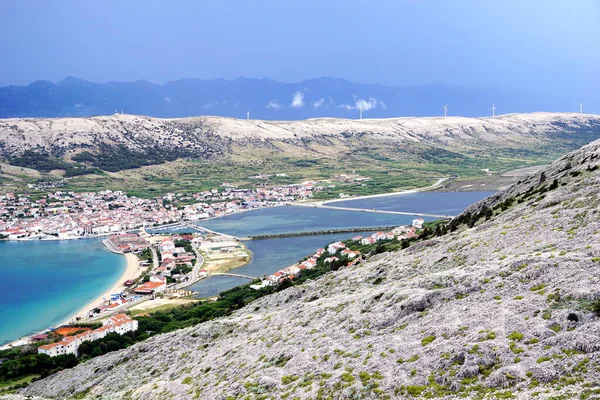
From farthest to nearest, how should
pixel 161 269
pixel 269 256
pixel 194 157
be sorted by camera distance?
pixel 194 157, pixel 269 256, pixel 161 269

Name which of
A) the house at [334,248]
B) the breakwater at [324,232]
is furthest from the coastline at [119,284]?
the house at [334,248]

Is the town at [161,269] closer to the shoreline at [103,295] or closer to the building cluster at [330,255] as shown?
the building cluster at [330,255]

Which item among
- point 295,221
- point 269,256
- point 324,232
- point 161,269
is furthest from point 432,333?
point 295,221

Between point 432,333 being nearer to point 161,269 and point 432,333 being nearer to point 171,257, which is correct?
point 161,269

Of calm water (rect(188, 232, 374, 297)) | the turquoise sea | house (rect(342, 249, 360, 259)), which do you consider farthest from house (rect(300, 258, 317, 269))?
the turquoise sea

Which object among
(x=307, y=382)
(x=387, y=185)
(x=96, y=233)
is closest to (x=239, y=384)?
(x=307, y=382)

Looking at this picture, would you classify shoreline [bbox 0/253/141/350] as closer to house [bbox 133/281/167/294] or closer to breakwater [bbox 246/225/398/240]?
house [bbox 133/281/167/294]
